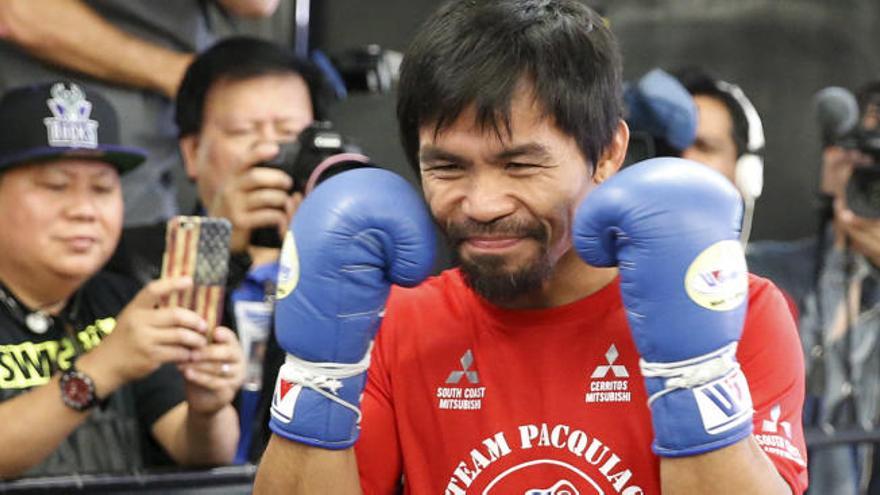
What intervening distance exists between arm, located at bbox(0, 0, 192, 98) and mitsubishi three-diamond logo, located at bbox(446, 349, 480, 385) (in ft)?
4.55

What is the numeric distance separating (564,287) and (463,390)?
0.65ft

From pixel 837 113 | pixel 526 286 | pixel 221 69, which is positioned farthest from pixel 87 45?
pixel 837 113

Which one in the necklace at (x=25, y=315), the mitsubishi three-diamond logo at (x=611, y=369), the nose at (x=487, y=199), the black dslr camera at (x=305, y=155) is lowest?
the mitsubishi three-diamond logo at (x=611, y=369)

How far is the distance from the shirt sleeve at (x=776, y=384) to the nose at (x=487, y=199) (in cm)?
36

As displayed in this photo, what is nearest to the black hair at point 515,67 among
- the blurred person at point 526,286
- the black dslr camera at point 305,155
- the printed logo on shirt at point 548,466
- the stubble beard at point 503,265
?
the blurred person at point 526,286

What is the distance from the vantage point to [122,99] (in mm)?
2844

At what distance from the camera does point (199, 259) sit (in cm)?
236

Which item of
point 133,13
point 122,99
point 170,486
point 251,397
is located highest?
point 133,13

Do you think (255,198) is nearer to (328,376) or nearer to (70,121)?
(70,121)

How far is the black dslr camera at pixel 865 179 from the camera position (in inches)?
137

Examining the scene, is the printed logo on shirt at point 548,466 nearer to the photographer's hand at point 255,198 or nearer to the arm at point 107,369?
the arm at point 107,369

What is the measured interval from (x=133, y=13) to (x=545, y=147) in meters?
1.54

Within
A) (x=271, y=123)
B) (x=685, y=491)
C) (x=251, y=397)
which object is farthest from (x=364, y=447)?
(x=271, y=123)

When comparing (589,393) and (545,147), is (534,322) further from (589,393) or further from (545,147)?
(545,147)
